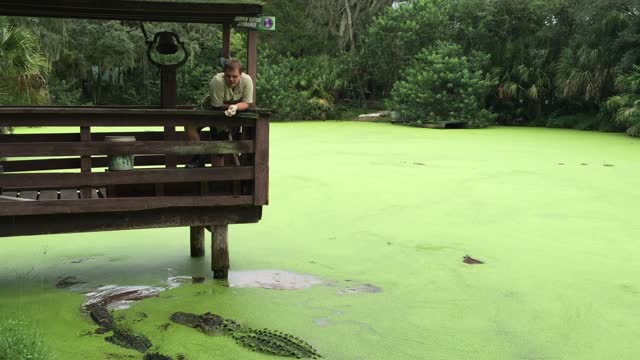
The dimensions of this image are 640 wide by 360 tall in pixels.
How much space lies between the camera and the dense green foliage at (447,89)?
18281mm

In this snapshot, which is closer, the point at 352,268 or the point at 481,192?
the point at 352,268

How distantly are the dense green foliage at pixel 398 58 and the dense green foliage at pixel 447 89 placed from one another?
0.20 feet

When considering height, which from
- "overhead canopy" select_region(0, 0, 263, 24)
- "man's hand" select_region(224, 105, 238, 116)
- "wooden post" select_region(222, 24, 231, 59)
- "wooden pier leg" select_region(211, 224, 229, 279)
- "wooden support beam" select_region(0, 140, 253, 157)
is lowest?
Answer: "wooden pier leg" select_region(211, 224, 229, 279)

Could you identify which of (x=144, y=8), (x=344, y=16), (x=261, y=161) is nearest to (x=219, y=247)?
(x=261, y=161)

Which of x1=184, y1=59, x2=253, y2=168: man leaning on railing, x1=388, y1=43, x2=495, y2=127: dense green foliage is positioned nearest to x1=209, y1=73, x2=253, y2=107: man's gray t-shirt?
x1=184, y1=59, x2=253, y2=168: man leaning on railing

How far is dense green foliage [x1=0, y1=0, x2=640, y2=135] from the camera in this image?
1736 cm

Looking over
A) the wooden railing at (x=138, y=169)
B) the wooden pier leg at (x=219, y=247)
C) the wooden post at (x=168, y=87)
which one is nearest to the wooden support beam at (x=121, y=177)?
the wooden railing at (x=138, y=169)

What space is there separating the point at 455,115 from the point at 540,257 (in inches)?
515

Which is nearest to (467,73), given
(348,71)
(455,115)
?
(455,115)

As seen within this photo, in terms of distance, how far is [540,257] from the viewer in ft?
18.5

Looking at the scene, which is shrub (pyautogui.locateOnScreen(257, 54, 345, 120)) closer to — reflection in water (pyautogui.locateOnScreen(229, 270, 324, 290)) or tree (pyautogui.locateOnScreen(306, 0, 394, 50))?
tree (pyautogui.locateOnScreen(306, 0, 394, 50))

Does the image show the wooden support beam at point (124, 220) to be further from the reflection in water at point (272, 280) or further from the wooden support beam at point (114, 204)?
the reflection in water at point (272, 280)

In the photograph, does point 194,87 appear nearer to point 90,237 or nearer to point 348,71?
point 348,71

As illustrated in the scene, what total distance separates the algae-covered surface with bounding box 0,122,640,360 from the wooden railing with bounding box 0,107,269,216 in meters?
0.60
